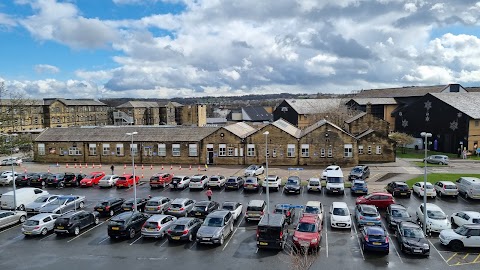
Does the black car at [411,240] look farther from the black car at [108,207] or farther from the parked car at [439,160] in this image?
the parked car at [439,160]

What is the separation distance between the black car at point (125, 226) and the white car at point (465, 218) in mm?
20204

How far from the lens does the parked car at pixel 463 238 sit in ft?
71.9

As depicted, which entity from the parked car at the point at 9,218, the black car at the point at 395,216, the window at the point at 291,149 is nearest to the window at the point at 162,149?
the window at the point at 291,149

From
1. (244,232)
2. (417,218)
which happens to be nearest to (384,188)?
(417,218)

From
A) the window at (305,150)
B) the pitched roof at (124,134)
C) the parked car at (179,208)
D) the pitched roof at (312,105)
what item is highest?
the pitched roof at (312,105)

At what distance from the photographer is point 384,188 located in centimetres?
3797

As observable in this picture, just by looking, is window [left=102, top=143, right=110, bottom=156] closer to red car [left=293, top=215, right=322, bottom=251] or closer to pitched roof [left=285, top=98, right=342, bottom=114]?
red car [left=293, top=215, right=322, bottom=251]

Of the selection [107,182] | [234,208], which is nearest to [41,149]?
[107,182]

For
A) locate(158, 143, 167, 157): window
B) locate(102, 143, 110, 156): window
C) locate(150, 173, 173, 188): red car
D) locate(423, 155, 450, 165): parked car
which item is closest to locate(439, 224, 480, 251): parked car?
locate(150, 173, 173, 188): red car

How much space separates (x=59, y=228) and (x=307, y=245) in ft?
49.8

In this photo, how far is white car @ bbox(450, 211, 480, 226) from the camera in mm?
24781

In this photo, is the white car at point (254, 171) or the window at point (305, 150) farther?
the window at point (305, 150)

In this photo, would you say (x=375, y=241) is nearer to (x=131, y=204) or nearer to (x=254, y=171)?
(x=131, y=204)

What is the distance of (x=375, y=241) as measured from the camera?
21297 millimetres
